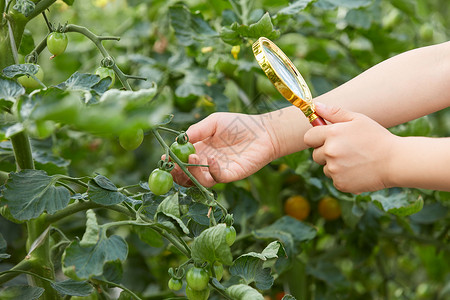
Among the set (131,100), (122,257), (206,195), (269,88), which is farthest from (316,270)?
(131,100)

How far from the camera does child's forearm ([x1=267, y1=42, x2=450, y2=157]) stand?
33.2 inches

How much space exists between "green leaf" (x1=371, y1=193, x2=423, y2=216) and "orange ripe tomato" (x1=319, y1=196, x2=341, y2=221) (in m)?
0.22

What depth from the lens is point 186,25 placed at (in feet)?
3.02

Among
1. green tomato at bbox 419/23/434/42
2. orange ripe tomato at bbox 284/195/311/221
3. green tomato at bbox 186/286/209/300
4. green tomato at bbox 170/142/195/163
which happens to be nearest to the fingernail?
green tomato at bbox 170/142/195/163

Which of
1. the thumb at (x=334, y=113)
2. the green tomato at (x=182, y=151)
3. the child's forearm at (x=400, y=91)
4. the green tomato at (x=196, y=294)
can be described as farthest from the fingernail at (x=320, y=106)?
the green tomato at (x=196, y=294)

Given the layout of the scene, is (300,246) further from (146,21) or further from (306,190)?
(146,21)

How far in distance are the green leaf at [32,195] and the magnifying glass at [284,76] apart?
0.29 m

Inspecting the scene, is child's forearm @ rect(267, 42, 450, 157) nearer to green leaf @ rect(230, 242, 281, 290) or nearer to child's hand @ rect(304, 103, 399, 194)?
child's hand @ rect(304, 103, 399, 194)

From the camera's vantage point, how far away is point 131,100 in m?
0.44

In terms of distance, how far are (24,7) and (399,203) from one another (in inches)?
24.8

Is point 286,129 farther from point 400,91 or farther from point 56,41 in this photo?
point 56,41

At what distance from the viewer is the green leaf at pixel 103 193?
58 centimetres

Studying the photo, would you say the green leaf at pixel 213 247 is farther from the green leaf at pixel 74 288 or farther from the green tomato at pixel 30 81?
the green tomato at pixel 30 81

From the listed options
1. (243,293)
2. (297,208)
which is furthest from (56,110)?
(297,208)
